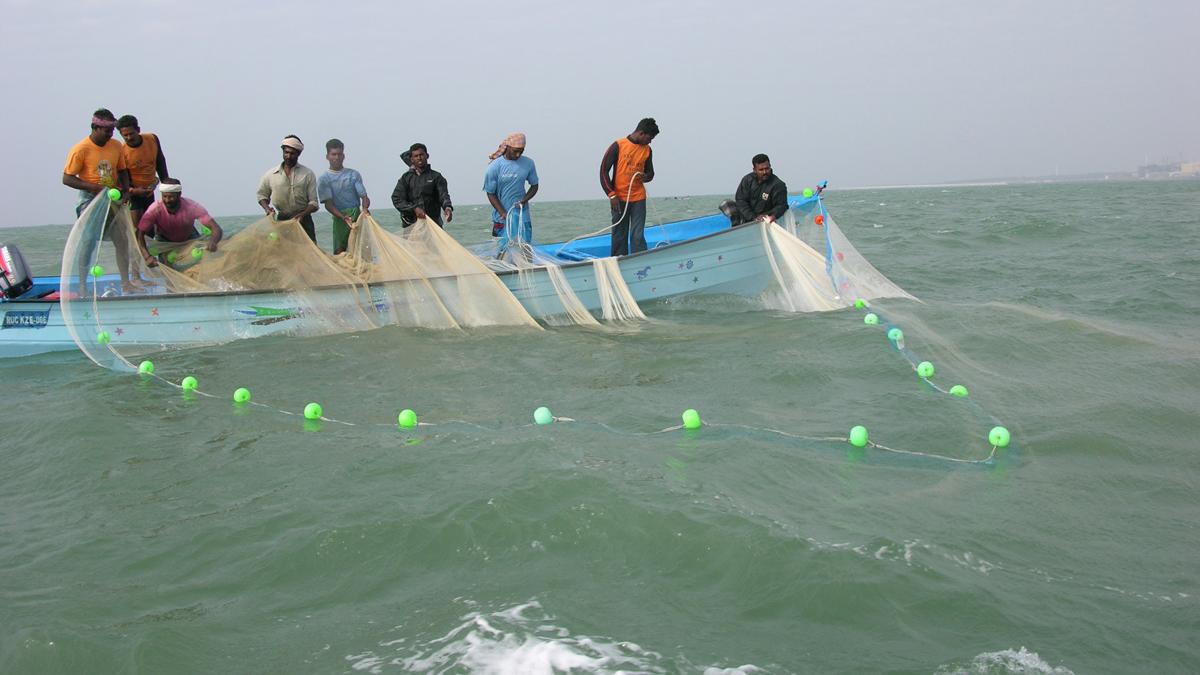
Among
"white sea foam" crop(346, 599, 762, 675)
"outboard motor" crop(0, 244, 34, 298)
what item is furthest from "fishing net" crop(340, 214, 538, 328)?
"white sea foam" crop(346, 599, 762, 675)

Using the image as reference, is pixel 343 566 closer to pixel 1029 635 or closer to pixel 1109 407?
pixel 1029 635

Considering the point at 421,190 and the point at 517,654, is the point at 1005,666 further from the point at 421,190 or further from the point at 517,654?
the point at 421,190

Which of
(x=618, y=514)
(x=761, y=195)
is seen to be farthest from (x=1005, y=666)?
(x=761, y=195)

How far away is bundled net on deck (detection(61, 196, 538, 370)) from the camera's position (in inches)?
329

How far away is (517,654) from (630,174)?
6673 mm

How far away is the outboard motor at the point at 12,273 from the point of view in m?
8.51

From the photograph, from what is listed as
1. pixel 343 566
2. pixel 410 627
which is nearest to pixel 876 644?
pixel 410 627

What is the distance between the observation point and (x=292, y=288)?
28.4 feet

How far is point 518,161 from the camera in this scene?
369 inches

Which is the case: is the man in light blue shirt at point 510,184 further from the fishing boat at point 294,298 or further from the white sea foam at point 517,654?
the white sea foam at point 517,654

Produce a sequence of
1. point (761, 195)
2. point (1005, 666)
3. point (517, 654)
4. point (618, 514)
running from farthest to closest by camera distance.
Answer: point (761, 195) < point (618, 514) < point (517, 654) < point (1005, 666)

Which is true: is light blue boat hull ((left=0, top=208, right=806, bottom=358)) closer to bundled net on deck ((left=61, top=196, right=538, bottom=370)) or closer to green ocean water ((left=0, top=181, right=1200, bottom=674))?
bundled net on deck ((left=61, top=196, right=538, bottom=370))

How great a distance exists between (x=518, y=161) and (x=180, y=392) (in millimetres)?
4093

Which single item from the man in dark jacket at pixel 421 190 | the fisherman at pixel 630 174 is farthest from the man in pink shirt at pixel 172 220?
the fisherman at pixel 630 174
